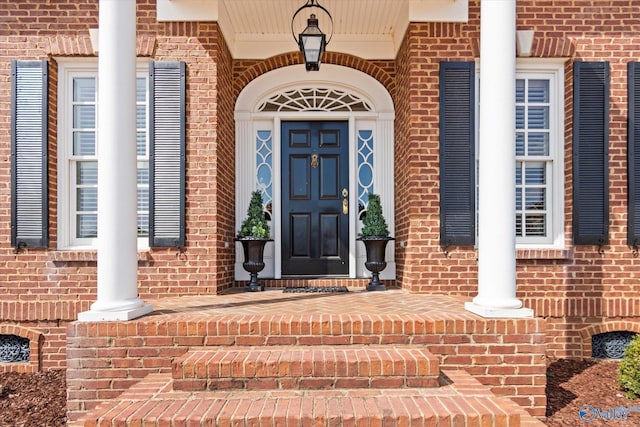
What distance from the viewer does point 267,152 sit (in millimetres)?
6270

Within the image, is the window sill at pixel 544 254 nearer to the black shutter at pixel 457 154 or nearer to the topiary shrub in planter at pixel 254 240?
the black shutter at pixel 457 154

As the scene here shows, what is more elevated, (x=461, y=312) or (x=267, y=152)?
(x=267, y=152)

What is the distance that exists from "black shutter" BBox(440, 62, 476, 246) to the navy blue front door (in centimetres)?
144

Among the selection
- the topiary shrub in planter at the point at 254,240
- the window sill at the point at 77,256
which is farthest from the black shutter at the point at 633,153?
the window sill at the point at 77,256

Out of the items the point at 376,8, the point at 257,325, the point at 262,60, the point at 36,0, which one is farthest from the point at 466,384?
the point at 36,0

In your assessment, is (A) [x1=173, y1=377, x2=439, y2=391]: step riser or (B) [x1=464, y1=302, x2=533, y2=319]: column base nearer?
(A) [x1=173, y1=377, x2=439, y2=391]: step riser

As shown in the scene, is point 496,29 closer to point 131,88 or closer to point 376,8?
point 376,8

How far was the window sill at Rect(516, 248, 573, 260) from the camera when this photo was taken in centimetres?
530

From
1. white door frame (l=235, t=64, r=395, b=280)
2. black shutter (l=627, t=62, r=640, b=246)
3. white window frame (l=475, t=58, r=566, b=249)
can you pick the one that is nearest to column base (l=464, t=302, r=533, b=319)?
white window frame (l=475, t=58, r=566, b=249)

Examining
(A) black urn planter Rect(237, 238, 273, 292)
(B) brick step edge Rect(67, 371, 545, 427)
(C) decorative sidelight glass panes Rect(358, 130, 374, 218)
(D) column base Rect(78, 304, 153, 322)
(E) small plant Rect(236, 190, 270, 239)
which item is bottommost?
(B) brick step edge Rect(67, 371, 545, 427)

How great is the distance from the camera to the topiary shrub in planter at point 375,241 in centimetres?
564

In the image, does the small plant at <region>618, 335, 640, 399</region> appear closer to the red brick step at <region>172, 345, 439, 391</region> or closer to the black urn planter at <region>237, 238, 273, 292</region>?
the red brick step at <region>172, 345, 439, 391</region>

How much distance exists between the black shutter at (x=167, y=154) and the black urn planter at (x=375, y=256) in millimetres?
2249

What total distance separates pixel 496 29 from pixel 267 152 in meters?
3.37
